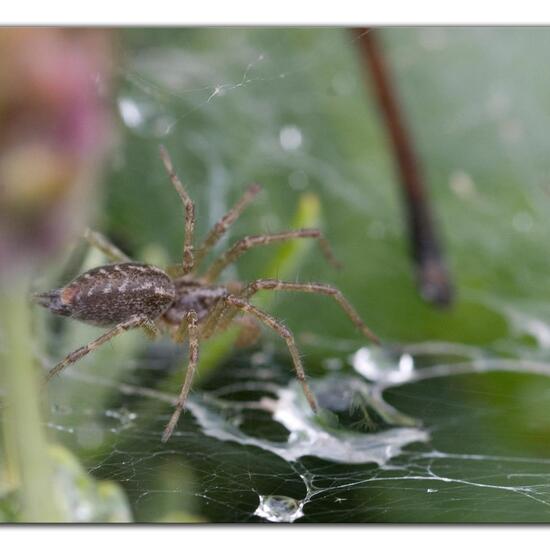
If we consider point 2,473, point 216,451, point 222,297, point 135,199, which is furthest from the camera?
point 135,199

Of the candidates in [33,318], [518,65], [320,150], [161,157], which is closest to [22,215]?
[33,318]

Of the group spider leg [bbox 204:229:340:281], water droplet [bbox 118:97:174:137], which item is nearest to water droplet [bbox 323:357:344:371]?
spider leg [bbox 204:229:340:281]

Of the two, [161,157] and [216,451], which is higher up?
[161,157]

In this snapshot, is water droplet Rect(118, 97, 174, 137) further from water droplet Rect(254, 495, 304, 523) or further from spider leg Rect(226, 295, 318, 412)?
water droplet Rect(254, 495, 304, 523)

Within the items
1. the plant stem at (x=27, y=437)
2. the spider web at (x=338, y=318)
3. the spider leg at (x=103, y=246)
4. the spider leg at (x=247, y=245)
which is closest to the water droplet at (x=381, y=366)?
the spider web at (x=338, y=318)

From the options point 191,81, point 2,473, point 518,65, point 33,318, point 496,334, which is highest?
point 518,65

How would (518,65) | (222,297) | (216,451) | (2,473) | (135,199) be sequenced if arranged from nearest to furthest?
(2,473) < (216,451) < (222,297) < (135,199) < (518,65)

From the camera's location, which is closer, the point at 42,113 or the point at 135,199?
the point at 42,113

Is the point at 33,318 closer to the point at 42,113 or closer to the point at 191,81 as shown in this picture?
the point at 42,113

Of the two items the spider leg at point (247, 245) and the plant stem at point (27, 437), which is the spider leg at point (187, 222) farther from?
the plant stem at point (27, 437)
